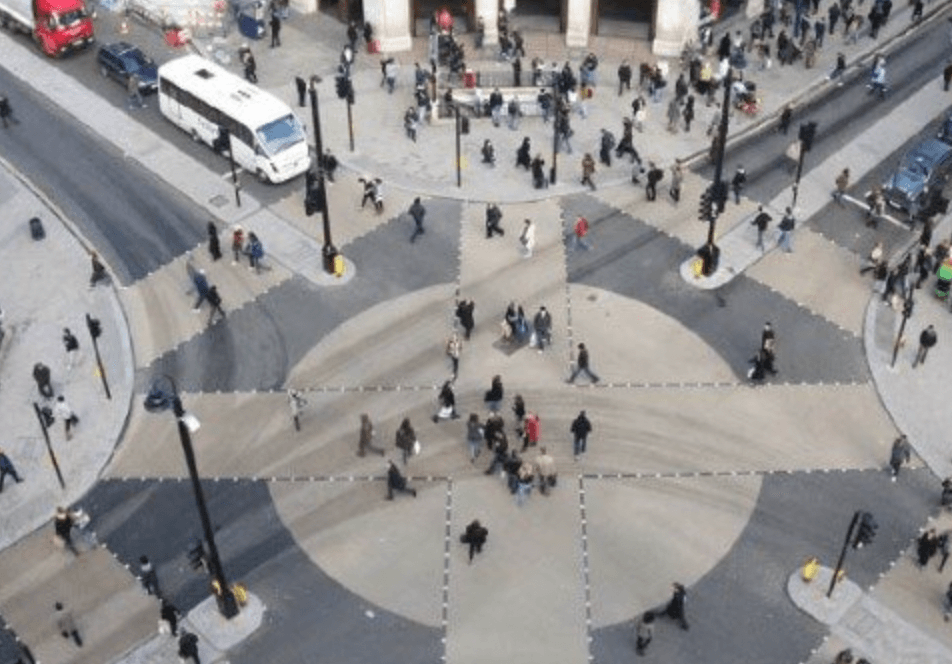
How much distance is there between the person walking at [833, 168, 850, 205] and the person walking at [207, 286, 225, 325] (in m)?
20.6

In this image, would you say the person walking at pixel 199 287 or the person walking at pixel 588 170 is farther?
the person walking at pixel 588 170

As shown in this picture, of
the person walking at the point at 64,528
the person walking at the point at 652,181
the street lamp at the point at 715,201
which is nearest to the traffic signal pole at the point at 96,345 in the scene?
the person walking at the point at 64,528

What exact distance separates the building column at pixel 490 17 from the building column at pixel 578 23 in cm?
287

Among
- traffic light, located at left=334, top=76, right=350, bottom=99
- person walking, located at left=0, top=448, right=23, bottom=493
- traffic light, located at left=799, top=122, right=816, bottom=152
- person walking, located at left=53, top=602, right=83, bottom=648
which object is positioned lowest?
person walking, located at left=53, top=602, right=83, bottom=648

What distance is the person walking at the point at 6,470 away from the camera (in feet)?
103

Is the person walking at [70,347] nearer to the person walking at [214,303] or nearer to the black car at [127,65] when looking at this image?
the person walking at [214,303]

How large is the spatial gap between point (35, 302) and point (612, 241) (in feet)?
59.5

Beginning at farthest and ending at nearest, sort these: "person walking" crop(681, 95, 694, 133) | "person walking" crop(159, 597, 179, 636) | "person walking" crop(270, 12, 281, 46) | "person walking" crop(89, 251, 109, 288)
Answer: "person walking" crop(270, 12, 281, 46), "person walking" crop(681, 95, 694, 133), "person walking" crop(89, 251, 109, 288), "person walking" crop(159, 597, 179, 636)

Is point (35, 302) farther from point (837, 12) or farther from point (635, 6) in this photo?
point (837, 12)

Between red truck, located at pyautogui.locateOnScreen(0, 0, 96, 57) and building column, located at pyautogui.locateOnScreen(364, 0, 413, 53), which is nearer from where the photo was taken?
red truck, located at pyautogui.locateOnScreen(0, 0, 96, 57)

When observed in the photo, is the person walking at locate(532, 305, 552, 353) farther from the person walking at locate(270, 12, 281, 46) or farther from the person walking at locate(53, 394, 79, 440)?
the person walking at locate(270, 12, 281, 46)

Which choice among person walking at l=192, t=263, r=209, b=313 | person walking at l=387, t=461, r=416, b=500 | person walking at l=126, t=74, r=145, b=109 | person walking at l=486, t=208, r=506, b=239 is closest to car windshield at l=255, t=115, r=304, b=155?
person walking at l=192, t=263, r=209, b=313

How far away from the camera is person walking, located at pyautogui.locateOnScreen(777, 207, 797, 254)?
39.3 metres

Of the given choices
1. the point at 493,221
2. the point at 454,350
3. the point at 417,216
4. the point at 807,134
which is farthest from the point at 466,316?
the point at 807,134
